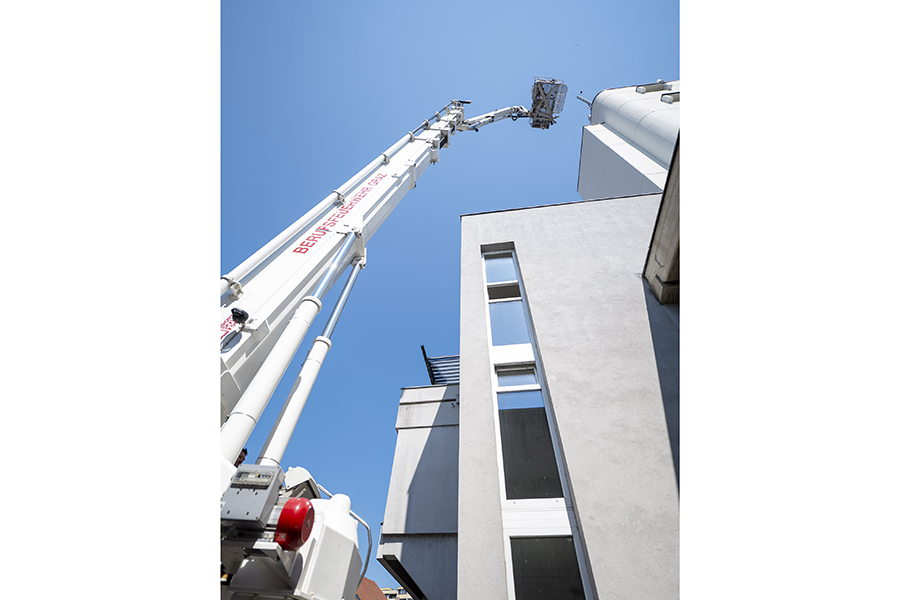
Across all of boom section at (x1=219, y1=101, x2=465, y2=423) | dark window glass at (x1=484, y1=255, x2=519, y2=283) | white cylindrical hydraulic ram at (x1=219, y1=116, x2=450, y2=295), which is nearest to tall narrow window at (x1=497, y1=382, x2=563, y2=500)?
dark window glass at (x1=484, y1=255, x2=519, y2=283)

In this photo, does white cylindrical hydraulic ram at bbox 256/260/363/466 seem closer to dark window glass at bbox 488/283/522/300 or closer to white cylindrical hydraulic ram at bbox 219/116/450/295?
white cylindrical hydraulic ram at bbox 219/116/450/295

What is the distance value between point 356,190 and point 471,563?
5.30 meters

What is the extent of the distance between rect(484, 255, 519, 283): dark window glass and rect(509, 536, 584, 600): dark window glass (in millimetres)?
4711

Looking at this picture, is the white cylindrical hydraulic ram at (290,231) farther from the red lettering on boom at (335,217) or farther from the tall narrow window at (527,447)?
the tall narrow window at (527,447)

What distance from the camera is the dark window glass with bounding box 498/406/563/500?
4.93m

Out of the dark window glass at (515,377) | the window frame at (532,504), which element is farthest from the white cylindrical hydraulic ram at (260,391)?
the dark window glass at (515,377)

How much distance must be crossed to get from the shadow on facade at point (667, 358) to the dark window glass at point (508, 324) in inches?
75.9

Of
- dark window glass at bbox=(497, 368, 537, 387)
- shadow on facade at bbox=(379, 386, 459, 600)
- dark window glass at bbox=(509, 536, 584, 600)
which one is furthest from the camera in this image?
shadow on facade at bbox=(379, 386, 459, 600)

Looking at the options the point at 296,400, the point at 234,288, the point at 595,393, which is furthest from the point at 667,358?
the point at 234,288

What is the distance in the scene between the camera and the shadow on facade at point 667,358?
511cm

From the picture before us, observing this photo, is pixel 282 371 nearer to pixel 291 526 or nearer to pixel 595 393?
pixel 291 526

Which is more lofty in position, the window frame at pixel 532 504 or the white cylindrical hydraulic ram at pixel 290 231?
the white cylindrical hydraulic ram at pixel 290 231

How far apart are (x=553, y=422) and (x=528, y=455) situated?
59 centimetres

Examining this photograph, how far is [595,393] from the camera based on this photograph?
18.0ft
